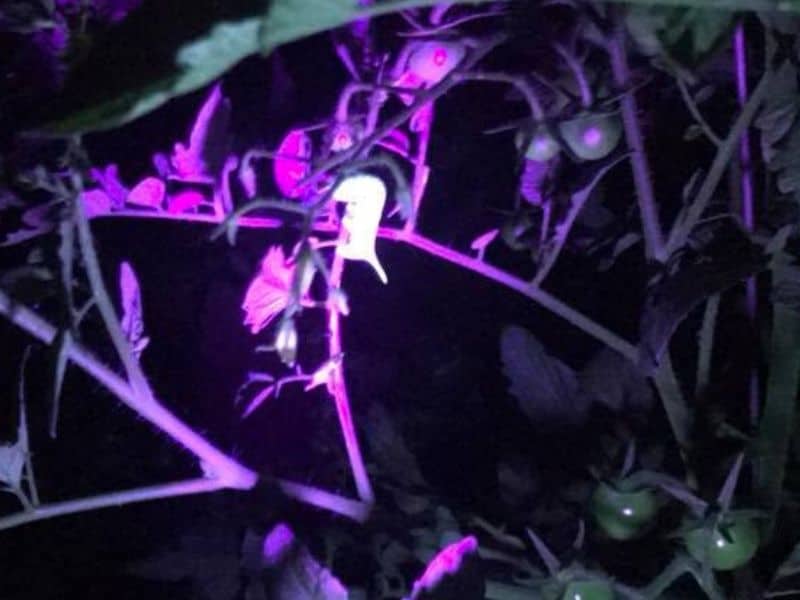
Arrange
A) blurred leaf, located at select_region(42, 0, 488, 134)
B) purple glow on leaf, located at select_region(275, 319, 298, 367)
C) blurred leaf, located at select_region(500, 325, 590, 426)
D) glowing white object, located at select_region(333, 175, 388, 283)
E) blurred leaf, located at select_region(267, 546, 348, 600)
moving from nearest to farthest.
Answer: blurred leaf, located at select_region(42, 0, 488, 134), purple glow on leaf, located at select_region(275, 319, 298, 367), glowing white object, located at select_region(333, 175, 388, 283), blurred leaf, located at select_region(267, 546, 348, 600), blurred leaf, located at select_region(500, 325, 590, 426)

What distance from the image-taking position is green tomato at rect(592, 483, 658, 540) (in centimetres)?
61

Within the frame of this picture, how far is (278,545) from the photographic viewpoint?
25.6 inches

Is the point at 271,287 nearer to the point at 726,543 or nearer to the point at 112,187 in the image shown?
the point at 112,187

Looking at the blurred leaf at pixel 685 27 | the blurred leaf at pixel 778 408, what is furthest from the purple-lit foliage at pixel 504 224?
the blurred leaf at pixel 685 27

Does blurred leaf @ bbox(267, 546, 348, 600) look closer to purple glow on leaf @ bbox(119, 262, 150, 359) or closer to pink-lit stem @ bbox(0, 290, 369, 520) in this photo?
pink-lit stem @ bbox(0, 290, 369, 520)

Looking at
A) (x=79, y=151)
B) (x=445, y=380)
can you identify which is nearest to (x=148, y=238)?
(x=445, y=380)

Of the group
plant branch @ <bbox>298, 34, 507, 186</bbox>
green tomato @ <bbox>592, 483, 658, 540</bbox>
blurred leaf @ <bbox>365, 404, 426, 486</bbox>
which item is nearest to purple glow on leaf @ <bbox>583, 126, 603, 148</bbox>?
plant branch @ <bbox>298, 34, 507, 186</bbox>

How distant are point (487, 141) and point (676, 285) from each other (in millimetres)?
315

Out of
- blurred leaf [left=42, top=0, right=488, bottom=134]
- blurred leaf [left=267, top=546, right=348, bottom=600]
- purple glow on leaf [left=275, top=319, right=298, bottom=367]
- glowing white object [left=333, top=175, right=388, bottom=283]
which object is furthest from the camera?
blurred leaf [left=267, top=546, right=348, bottom=600]

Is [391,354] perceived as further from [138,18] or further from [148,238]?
[138,18]

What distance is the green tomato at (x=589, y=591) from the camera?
59cm

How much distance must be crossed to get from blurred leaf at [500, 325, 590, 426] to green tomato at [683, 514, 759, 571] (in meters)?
0.17

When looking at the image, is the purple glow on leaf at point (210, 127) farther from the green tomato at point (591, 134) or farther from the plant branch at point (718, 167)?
the plant branch at point (718, 167)

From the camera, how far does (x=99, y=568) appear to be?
0.96 metres
